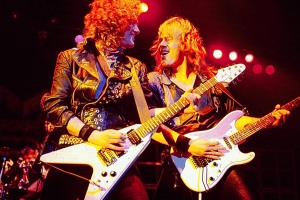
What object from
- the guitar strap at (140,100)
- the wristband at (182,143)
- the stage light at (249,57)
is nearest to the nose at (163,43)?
the guitar strap at (140,100)

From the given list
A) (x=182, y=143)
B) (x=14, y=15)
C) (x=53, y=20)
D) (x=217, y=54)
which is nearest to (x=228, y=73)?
(x=182, y=143)

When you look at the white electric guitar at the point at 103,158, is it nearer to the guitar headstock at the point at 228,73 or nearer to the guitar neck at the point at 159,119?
the guitar neck at the point at 159,119

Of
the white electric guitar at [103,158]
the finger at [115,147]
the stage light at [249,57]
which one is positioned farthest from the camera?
→ the stage light at [249,57]

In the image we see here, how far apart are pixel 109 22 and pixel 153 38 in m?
4.16

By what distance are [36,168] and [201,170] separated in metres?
2.34

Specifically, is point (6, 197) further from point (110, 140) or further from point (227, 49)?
point (227, 49)

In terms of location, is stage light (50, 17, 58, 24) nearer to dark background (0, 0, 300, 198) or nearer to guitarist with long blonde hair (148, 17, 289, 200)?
dark background (0, 0, 300, 198)

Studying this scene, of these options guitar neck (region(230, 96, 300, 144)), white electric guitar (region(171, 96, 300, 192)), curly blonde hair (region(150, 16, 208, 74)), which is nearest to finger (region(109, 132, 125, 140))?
white electric guitar (region(171, 96, 300, 192))

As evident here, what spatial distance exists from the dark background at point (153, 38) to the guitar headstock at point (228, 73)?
108 inches

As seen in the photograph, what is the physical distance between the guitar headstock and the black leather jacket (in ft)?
3.43

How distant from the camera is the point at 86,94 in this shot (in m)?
2.82

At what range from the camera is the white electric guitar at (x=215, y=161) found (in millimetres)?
3223

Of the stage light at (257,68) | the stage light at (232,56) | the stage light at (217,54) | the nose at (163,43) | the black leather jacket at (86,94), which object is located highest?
the nose at (163,43)

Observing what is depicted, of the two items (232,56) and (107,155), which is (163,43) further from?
(232,56)
